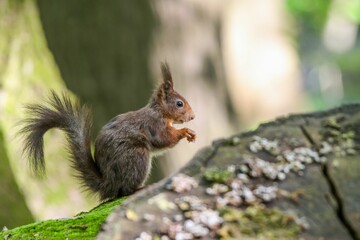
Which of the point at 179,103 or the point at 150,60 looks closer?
the point at 179,103

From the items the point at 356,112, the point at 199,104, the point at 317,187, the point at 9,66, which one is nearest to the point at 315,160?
the point at 317,187

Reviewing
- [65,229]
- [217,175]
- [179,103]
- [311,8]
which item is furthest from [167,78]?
[311,8]

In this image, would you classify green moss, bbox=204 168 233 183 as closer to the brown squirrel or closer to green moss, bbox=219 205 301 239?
green moss, bbox=219 205 301 239

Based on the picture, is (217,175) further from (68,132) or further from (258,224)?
(68,132)

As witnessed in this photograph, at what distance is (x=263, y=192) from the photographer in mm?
1373

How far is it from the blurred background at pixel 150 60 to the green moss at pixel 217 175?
221 cm

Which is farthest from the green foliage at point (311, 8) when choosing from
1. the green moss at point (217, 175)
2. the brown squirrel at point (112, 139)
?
the green moss at point (217, 175)

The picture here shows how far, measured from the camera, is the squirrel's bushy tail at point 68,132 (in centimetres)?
206

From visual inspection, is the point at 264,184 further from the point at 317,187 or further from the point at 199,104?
the point at 199,104

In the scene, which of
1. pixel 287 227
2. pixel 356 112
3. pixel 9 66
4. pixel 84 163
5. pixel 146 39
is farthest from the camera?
pixel 146 39

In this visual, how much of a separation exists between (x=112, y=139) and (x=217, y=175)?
2.01ft

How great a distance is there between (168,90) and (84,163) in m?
0.36

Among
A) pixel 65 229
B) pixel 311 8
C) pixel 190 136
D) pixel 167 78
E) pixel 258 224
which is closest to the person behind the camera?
pixel 258 224

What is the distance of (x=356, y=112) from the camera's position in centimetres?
156
